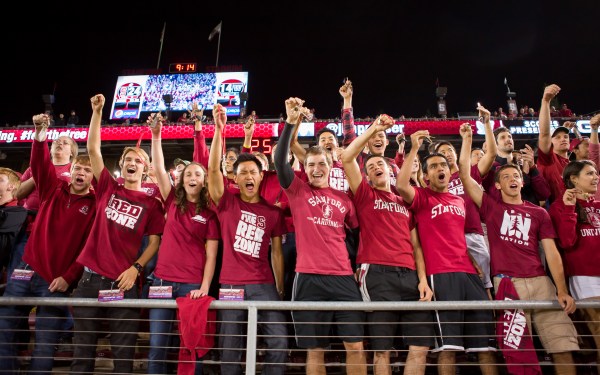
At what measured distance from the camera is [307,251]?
112 inches

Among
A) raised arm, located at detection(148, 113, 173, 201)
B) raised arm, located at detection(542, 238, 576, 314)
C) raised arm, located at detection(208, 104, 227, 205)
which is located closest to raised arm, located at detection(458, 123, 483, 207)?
raised arm, located at detection(542, 238, 576, 314)

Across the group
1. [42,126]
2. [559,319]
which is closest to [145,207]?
[42,126]

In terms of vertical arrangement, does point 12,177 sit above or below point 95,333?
above

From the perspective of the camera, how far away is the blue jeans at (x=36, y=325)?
277 centimetres

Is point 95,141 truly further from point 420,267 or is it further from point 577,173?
point 577,173

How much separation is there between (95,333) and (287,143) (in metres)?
1.89

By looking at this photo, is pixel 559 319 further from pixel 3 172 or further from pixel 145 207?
pixel 3 172

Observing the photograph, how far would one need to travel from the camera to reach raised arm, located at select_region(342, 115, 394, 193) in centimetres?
297

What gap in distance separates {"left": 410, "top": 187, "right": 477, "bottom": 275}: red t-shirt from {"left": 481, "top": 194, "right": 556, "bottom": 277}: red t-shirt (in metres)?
0.28

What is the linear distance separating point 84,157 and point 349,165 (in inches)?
88.0

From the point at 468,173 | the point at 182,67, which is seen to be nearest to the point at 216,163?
the point at 468,173

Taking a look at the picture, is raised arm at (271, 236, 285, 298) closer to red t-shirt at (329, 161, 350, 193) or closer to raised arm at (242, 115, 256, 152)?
red t-shirt at (329, 161, 350, 193)

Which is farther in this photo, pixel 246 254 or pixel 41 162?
pixel 41 162

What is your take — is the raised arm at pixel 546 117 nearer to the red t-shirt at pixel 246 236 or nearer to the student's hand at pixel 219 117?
the red t-shirt at pixel 246 236
